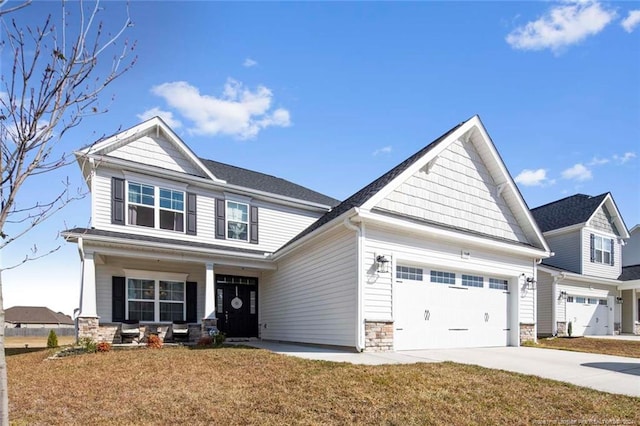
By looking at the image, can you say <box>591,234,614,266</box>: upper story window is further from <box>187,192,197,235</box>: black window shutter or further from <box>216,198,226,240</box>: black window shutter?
<box>187,192,197,235</box>: black window shutter

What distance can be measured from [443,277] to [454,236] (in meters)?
1.30

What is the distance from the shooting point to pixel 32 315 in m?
56.0

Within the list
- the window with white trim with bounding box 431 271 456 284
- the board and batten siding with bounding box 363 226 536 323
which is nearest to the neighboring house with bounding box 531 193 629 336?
the board and batten siding with bounding box 363 226 536 323

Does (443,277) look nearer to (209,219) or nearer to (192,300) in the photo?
(209,219)

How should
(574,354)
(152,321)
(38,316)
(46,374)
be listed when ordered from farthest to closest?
(38,316) → (152,321) → (574,354) → (46,374)

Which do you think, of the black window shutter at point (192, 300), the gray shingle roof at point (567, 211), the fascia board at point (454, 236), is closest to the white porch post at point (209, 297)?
the black window shutter at point (192, 300)

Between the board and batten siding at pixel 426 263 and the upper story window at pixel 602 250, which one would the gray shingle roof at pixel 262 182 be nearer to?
the board and batten siding at pixel 426 263

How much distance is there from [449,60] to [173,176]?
10.2m

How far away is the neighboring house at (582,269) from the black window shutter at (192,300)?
16159 mm

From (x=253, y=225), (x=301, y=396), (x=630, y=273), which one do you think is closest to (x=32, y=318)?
(x=253, y=225)

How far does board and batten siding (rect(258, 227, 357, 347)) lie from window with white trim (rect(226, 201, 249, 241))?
1.88 m

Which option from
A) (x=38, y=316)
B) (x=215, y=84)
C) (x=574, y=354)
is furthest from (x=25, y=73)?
(x=38, y=316)

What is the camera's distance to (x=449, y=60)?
12.4 meters

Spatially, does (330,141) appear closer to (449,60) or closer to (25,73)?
(449,60)
